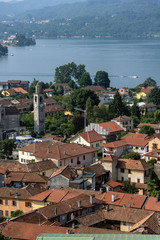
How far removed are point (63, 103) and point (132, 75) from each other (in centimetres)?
3631

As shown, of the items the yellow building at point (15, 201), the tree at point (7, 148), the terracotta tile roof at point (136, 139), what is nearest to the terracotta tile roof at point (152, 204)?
the yellow building at point (15, 201)

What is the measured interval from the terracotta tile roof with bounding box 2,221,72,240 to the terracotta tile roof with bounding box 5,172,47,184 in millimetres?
6110

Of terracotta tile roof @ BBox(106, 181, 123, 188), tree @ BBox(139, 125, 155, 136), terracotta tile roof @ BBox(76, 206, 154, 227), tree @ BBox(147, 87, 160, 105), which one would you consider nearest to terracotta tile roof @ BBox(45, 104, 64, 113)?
tree @ BBox(147, 87, 160, 105)

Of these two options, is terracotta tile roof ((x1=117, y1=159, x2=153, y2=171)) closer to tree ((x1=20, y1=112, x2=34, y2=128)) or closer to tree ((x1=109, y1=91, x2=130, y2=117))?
tree ((x1=109, y1=91, x2=130, y2=117))

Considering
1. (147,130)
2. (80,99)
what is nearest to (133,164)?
(147,130)

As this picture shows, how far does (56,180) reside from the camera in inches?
778

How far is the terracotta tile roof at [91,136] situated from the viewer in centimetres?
2704

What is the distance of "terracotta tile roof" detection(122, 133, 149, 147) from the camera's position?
87.7 ft

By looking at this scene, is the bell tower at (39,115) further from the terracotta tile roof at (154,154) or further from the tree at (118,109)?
the terracotta tile roof at (154,154)

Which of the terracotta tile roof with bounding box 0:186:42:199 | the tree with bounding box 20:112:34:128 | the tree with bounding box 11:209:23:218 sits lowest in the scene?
the tree with bounding box 20:112:34:128

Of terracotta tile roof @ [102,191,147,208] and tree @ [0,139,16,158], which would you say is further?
tree @ [0,139,16,158]

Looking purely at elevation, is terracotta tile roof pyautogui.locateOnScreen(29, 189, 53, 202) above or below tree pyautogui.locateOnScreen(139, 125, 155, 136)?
above

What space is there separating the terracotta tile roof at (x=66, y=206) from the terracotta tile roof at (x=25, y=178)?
11.3 feet

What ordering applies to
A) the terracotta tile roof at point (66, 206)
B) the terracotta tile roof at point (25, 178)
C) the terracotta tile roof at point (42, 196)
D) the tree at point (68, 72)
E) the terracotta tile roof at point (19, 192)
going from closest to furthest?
the terracotta tile roof at point (66, 206) → the terracotta tile roof at point (42, 196) → the terracotta tile roof at point (19, 192) → the terracotta tile roof at point (25, 178) → the tree at point (68, 72)
